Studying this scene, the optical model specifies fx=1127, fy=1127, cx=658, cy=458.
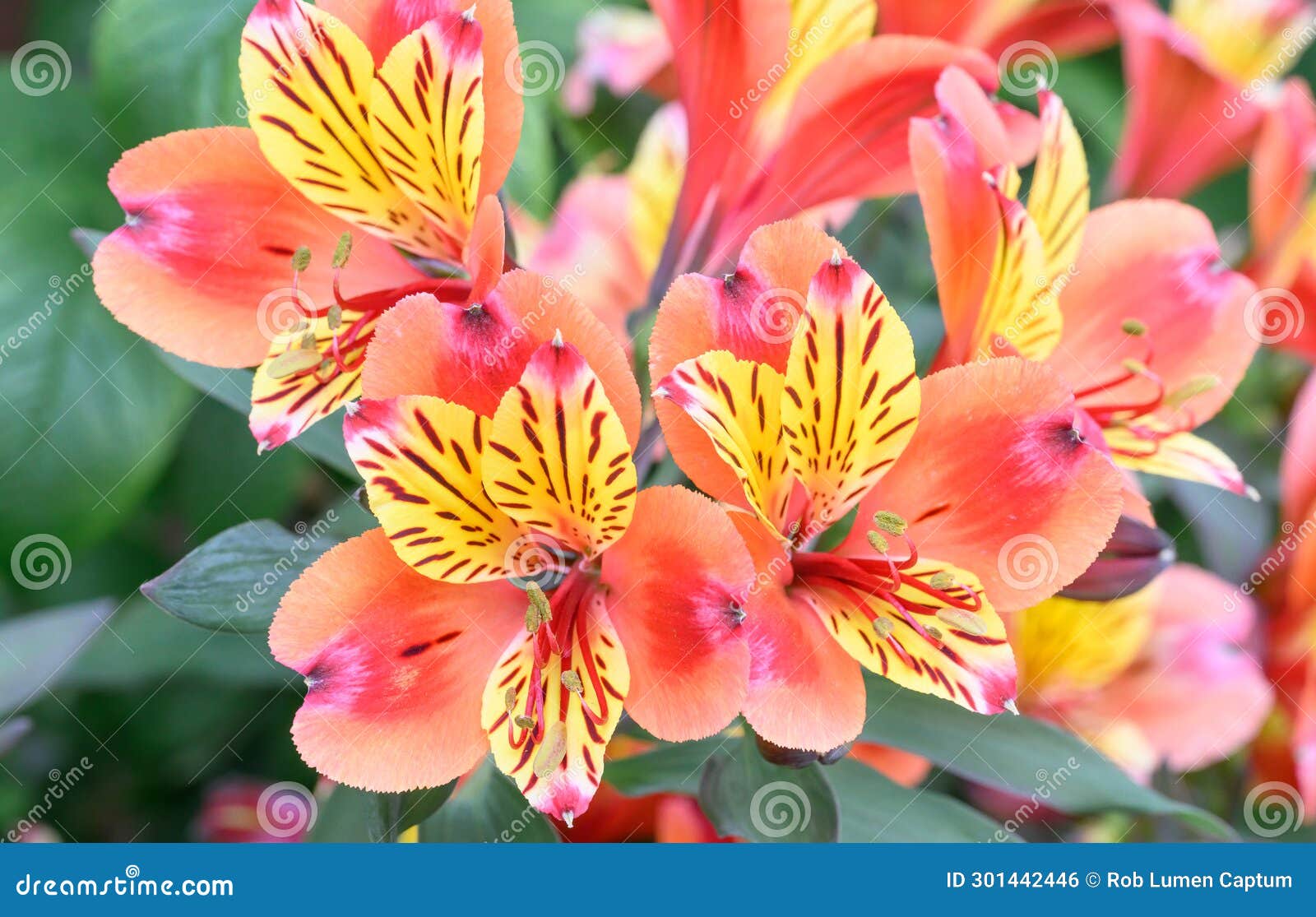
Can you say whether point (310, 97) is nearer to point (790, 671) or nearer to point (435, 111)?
point (435, 111)

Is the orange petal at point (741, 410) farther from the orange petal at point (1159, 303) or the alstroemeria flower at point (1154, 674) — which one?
the alstroemeria flower at point (1154, 674)

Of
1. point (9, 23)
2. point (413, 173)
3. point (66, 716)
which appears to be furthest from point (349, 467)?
point (9, 23)

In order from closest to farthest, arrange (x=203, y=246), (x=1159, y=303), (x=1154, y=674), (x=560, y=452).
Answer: (x=560, y=452)
(x=203, y=246)
(x=1159, y=303)
(x=1154, y=674)

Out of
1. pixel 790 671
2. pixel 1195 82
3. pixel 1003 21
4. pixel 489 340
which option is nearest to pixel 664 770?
pixel 790 671

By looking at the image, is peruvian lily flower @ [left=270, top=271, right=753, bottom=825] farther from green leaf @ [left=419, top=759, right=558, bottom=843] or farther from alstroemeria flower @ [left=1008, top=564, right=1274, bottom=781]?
alstroemeria flower @ [left=1008, top=564, right=1274, bottom=781]

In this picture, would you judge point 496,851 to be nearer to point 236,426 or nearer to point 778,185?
point 778,185

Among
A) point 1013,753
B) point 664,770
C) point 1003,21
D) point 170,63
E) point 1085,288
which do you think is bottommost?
point 1013,753
